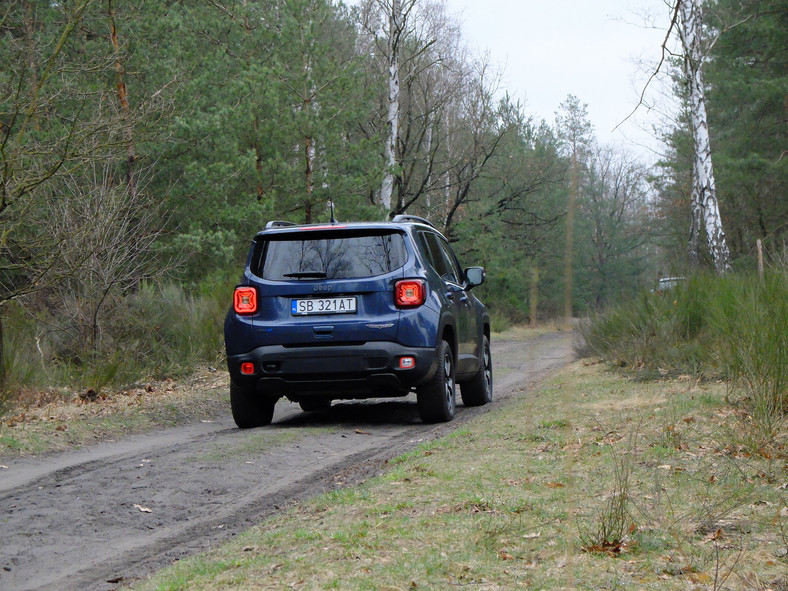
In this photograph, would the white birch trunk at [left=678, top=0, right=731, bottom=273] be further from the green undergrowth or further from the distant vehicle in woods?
the green undergrowth

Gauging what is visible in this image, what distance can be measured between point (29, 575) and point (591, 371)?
438 inches

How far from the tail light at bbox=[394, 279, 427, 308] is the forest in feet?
3.90

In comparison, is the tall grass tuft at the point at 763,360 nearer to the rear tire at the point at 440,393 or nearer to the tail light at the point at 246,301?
the rear tire at the point at 440,393

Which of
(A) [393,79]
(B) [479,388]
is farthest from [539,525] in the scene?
(A) [393,79]

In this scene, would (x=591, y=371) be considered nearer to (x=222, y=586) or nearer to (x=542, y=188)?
(x=222, y=586)

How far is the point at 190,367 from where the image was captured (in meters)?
14.7

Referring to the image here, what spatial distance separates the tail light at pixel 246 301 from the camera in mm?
8875

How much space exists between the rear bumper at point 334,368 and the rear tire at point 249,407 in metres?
0.47

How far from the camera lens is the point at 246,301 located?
891cm

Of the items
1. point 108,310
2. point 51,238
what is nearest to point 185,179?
point 108,310

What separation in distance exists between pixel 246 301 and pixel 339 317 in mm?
977

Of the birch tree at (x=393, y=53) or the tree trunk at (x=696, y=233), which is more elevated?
the birch tree at (x=393, y=53)

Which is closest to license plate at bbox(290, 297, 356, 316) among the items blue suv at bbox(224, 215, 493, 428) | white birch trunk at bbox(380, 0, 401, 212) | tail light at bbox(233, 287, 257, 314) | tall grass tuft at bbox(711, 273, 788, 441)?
blue suv at bbox(224, 215, 493, 428)

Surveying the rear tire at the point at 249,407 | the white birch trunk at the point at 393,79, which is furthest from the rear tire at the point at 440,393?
the white birch trunk at the point at 393,79
